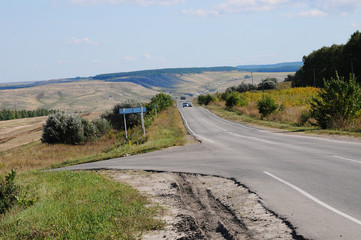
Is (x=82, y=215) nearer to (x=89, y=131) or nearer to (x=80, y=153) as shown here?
(x=80, y=153)

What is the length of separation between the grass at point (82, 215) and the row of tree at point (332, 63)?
2291 inches

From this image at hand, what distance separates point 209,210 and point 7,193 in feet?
19.8

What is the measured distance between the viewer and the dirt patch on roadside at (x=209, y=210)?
6008mm

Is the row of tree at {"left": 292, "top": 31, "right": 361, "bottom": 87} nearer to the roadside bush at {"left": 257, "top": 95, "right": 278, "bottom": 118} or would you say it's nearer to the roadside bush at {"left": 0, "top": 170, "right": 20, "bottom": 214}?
the roadside bush at {"left": 257, "top": 95, "right": 278, "bottom": 118}

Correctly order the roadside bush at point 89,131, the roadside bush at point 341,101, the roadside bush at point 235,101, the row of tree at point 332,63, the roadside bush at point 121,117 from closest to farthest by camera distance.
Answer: the roadside bush at point 341,101 → the roadside bush at point 89,131 → the roadside bush at point 121,117 → the roadside bush at point 235,101 → the row of tree at point 332,63

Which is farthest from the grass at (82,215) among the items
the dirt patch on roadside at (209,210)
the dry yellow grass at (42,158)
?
the dry yellow grass at (42,158)

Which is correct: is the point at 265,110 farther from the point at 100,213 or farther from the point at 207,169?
the point at 100,213

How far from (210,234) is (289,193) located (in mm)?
3016

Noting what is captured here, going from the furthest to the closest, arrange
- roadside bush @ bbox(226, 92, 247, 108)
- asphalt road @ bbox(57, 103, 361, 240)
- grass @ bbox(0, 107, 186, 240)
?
roadside bush @ bbox(226, 92, 247, 108)
grass @ bbox(0, 107, 186, 240)
asphalt road @ bbox(57, 103, 361, 240)

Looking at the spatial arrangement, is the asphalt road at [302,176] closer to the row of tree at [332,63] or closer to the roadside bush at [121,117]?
the roadside bush at [121,117]

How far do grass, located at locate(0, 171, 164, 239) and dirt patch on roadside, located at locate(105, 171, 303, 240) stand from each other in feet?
1.41

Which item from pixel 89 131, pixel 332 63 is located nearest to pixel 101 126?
pixel 89 131

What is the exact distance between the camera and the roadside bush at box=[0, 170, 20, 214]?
9.81m

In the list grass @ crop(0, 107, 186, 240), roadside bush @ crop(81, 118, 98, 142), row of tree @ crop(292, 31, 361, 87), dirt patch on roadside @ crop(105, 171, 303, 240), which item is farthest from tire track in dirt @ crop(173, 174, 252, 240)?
row of tree @ crop(292, 31, 361, 87)
